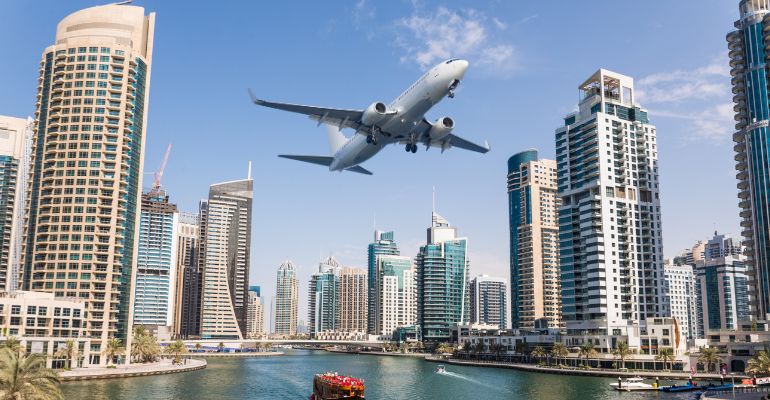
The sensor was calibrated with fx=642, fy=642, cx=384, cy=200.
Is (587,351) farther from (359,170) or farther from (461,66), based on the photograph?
(461,66)

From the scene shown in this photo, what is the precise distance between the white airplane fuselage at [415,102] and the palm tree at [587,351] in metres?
98.2

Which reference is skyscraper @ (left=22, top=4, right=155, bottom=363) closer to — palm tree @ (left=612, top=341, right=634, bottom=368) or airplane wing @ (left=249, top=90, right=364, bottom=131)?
airplane wing @ (left=249, top=90, right=364, bottom=131)

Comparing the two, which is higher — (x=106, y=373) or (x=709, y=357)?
(x=709, y=357)

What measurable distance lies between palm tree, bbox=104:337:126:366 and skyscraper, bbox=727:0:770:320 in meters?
157

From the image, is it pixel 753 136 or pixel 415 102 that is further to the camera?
pixel 753 136

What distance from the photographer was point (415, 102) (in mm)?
75625

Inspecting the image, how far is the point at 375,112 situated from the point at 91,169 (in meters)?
109

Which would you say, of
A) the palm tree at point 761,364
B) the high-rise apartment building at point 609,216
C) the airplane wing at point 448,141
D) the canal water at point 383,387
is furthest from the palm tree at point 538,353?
the airplane wing at point 448,141

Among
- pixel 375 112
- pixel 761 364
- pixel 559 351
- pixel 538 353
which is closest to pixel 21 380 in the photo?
pixel 375 112

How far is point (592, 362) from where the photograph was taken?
6339 inches

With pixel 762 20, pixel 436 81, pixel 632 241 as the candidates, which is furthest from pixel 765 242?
pixel 436 81

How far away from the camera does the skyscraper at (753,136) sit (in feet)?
535

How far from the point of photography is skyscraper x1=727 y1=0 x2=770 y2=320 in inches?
6422

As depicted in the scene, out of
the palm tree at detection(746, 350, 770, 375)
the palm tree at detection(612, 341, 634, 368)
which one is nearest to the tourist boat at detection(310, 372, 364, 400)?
the palm tree at detection(746, 350, 770, 375)
